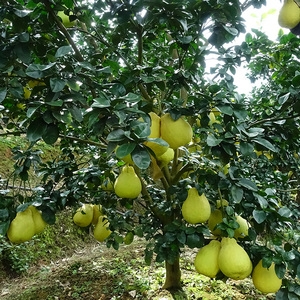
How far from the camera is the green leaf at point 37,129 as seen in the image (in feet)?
2.52

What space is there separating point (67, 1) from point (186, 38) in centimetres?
52

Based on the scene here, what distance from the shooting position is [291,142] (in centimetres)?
146

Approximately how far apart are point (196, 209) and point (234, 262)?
296mm

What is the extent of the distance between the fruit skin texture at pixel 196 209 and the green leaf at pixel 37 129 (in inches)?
31.3

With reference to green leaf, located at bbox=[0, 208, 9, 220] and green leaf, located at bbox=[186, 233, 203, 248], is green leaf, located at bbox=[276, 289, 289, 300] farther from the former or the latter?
green leaf, located at bbox=[0, 208, 9, 220]

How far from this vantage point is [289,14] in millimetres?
1425

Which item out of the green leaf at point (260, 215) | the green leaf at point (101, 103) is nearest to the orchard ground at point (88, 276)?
the green leaf at point (260, 215)

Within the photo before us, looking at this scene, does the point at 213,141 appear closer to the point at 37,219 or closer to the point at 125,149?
the point at 125,149

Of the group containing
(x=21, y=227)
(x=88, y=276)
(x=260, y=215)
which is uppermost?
(x=260, y=215)

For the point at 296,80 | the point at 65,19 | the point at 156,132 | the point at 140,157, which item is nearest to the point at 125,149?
the point at 140,157

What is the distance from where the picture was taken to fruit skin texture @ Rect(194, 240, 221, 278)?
1155 millimetres

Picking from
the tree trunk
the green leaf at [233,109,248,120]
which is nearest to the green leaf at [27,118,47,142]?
the green leaf at [233,109,248,120]

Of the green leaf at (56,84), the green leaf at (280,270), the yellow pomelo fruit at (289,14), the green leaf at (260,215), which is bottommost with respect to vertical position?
the green leaf at (280,270)

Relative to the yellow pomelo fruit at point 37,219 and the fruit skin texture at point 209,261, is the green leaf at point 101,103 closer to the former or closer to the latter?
the fruit skin texture at point 209,261
